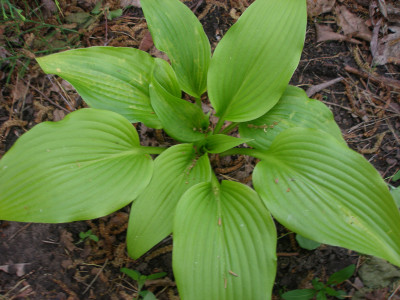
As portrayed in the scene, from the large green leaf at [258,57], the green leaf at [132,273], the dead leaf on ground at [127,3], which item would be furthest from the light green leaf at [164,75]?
the green leaf at [132,273]

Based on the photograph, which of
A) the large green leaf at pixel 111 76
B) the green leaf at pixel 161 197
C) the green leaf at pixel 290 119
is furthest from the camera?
the green leaf at pixel 290 119

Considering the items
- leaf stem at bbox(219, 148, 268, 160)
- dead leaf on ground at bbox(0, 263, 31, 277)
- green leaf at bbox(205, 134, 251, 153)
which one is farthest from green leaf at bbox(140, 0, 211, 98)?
dead leaf on ground at bbox(0, 263, 31, 277)

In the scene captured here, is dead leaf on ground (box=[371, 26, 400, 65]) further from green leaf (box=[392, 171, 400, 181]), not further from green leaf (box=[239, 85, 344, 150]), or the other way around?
green leaf (box=[239, 85, 344, 150])

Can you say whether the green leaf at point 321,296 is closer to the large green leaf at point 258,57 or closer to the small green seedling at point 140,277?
the small green seedling at point 140,277

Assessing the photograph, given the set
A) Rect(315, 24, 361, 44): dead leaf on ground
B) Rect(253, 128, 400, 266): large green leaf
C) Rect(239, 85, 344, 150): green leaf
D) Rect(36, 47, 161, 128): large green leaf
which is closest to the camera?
Rect(253, 128, 400, 266): large green leaf

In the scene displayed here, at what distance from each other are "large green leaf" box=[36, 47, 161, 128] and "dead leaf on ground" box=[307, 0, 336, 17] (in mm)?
1441

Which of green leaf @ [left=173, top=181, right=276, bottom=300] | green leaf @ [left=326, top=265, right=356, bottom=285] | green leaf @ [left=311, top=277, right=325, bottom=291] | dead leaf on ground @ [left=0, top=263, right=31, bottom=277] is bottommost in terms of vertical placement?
green leaf @ [left=311, top=277, right=325, bottom=291]

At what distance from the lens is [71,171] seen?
4.69 ft

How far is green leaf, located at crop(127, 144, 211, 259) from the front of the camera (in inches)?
59.1

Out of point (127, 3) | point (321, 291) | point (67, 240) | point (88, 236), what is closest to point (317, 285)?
point (321, 291)

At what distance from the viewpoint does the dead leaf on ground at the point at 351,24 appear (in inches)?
93.6

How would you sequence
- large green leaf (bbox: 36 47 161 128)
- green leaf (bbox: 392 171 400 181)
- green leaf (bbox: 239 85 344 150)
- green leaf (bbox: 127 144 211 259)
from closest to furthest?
1. green leaf (bbox: 127 144 211 259)
2. large green leaf (bbox: 36 47 161 128)
3. green leaf (bbox: 239 85 344 150)
4. green leaf (bbox: 392 171 400 181)

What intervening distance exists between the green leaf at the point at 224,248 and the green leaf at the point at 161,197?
0.15 m

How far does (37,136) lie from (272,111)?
1.26 m
